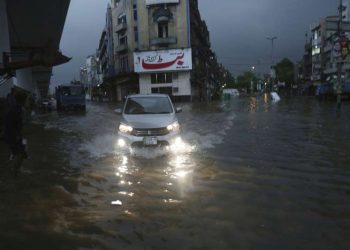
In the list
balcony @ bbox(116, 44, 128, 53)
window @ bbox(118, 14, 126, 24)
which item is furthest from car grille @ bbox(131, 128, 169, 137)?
window @ bbox(118, 14, 126, 24)

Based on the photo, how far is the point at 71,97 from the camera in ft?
130

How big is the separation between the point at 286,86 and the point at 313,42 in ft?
79.8

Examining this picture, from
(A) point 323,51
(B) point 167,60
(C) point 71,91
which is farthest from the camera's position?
(A) point 323,51

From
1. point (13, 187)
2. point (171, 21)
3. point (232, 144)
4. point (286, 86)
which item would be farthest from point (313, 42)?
point (13, 187)

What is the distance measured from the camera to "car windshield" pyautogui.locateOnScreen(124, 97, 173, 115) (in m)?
11.8

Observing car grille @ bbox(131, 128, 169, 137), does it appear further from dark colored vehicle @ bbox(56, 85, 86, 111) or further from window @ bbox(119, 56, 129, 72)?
window @ bbox(119, 56, 129, 72)

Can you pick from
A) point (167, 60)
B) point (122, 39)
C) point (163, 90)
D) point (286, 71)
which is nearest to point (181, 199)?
point (167, 60)

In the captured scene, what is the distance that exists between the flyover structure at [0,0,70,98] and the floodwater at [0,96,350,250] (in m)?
3.48

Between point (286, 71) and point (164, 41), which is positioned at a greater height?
point (164, 41)

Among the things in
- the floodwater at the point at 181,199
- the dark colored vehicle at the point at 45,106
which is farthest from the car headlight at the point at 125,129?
the dark colored vehicle at the point at 45,106

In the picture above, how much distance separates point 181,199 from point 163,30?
179ft

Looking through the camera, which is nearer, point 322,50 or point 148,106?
point 148,106

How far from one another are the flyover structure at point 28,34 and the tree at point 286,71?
8760cm

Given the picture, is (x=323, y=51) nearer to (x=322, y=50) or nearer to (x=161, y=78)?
(x=322, y=50)
